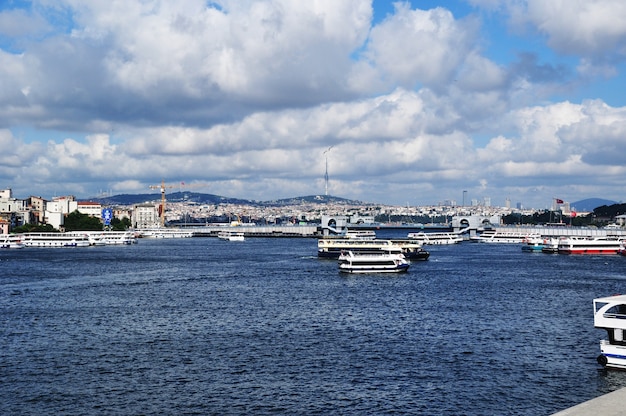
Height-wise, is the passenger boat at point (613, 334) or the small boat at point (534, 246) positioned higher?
the small boat at point (534, 246)

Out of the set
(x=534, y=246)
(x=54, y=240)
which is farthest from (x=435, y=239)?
(x=54, y=240)

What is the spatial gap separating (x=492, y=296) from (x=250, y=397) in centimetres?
3114

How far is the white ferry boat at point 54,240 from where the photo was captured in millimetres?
136375

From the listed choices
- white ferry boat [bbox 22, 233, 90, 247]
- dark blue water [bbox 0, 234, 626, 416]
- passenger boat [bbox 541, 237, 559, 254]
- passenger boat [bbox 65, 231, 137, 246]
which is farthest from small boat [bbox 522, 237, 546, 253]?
white ferry boat [bbox 22, 233, 90, 247]

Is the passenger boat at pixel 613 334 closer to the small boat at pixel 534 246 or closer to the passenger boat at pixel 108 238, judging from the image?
the small boat at pixel 534 246

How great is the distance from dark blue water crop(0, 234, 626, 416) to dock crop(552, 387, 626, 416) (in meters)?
5.45

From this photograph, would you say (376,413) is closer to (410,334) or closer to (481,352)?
(481,352)

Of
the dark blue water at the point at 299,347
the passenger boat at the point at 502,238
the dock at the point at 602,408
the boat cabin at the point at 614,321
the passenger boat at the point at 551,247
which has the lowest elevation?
the dark blue water at the point at 299,347

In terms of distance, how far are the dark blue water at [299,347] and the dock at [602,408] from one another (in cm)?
545

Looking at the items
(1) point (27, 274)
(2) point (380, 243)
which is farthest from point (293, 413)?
(2) point (380, 243)

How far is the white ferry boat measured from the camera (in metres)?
136

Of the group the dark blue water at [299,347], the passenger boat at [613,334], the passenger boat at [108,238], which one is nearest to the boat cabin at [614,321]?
the passenger boat at [613,334]

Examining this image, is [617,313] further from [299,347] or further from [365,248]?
[365,248]

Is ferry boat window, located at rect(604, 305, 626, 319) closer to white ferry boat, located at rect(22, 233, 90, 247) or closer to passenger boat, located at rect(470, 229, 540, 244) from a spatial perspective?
white ferry boat, located at rect(22, 233, 90, 247)
